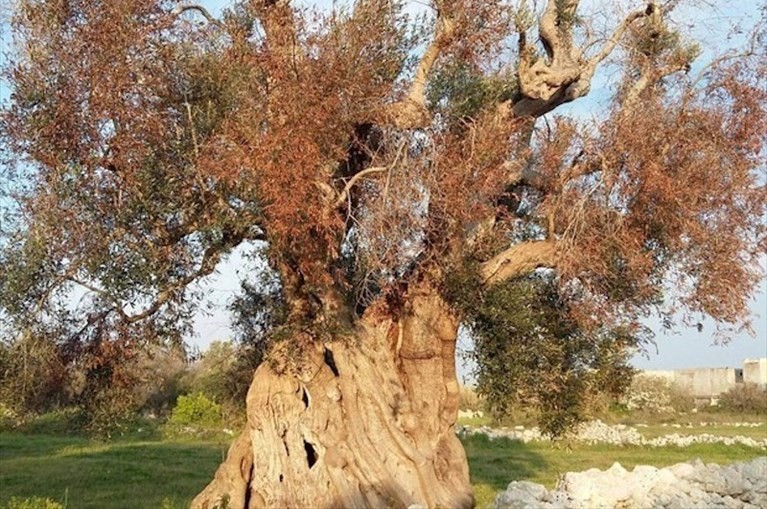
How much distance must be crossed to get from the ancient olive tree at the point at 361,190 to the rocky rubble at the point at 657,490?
87.3 inches

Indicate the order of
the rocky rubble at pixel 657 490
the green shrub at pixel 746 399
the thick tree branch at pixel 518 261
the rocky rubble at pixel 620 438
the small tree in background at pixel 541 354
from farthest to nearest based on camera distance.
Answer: the green shrub at pixel 746 399 < the rocky rubble at pixel 620 438 < the thick tree branch at pixel 518 261 < the small tree in background at pixel 541 354 < the rocky rubble at pixel 657 490

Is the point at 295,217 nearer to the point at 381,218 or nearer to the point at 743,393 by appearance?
the point at 381,218

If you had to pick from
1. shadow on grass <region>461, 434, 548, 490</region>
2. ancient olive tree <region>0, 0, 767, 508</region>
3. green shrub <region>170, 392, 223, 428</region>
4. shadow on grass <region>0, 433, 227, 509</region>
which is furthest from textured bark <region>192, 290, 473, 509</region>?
green shrub <region>170, 392, 223, 428</region>

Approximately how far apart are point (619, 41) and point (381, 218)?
5988 mm

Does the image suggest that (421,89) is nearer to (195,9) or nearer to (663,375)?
(195,9)

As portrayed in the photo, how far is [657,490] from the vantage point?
1191cm

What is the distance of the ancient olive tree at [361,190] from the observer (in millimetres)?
12070

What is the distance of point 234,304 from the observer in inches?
614

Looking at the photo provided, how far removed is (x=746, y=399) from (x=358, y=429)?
53.4 metres

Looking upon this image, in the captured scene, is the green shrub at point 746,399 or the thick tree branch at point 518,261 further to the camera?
the green shrub at point 746,399

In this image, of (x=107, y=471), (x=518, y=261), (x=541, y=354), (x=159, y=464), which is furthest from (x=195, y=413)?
(x=518, y=261)

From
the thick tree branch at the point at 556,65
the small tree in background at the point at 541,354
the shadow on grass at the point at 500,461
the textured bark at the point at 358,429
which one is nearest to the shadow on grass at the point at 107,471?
the textured bark at the point at 358,429

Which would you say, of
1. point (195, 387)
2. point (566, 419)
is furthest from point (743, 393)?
point (566, 419)

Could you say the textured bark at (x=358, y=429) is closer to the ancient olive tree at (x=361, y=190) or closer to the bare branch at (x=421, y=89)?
the ancient olive tree at (x=361, y=190)
